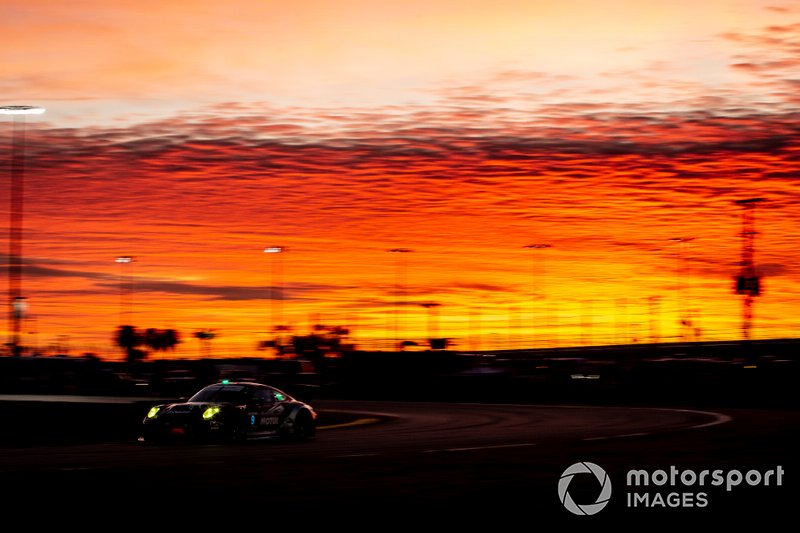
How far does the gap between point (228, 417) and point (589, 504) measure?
1188 centimetres

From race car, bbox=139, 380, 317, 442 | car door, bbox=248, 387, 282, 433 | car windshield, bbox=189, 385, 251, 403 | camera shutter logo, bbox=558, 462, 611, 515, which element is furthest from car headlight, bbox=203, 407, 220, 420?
camera shutter logo, bbox=558, 462, 611, 515

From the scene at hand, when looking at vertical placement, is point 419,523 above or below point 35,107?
below

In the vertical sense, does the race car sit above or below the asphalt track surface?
above

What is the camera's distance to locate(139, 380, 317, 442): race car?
23.2 m

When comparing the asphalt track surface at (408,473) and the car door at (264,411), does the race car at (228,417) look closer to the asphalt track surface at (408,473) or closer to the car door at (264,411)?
the car door at (264,411)

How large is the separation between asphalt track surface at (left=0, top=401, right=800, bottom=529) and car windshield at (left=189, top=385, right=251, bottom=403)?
3.72ft

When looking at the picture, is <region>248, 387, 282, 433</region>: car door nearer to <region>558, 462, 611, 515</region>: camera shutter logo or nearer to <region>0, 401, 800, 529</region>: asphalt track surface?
<region>0, 401, 800, 529</region>: asphalt track surface

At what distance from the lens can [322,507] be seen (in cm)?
1230

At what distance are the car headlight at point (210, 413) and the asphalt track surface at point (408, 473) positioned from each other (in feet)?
2.34

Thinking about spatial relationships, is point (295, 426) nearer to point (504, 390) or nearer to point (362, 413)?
point (362, 413)

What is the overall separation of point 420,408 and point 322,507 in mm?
29633

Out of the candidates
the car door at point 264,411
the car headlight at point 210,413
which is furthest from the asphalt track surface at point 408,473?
the car headlight at point 210,413

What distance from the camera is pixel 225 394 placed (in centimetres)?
2462

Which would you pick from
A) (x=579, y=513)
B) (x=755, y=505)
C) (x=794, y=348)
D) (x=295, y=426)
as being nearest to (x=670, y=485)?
(x=755, y=505)
